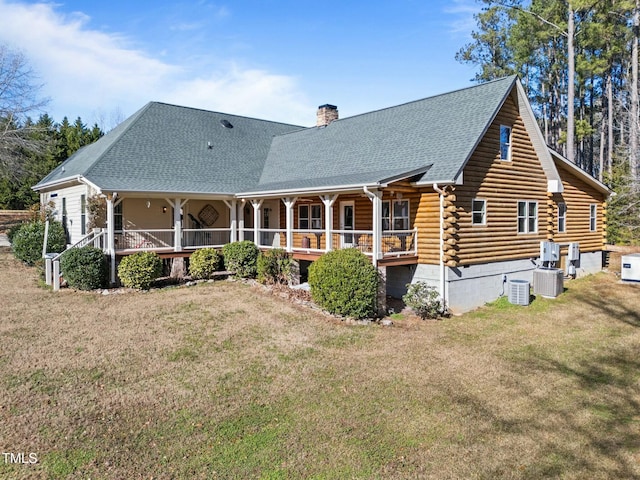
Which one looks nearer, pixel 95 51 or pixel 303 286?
pixel 303 286

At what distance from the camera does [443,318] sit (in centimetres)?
1298

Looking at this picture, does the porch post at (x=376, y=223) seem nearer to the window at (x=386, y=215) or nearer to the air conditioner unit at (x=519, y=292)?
the window at (x=386, y=215)

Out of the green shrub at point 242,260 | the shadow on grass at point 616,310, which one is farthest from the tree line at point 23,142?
the shadow on grass at point 616,310

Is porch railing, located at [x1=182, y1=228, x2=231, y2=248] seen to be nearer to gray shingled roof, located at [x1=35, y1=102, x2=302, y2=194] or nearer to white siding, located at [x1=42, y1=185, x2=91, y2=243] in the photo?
gray shingled roof, located at [x1=35, y1=102, x2=302, y2=194]

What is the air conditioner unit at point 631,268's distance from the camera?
1683cm

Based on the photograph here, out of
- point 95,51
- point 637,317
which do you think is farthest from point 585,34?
point 95,51

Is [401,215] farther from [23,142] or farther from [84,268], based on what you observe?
[23,142]

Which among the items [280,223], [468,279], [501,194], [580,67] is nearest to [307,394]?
[468,279]

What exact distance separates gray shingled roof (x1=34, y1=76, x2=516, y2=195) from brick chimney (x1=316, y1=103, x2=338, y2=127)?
2.40 ft

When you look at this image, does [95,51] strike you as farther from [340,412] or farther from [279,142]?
[340,412]

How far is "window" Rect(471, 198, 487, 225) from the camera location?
14148 mm

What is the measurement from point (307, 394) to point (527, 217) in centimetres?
1227

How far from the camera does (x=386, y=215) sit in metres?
15.3

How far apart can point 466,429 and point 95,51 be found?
25.0 meters
